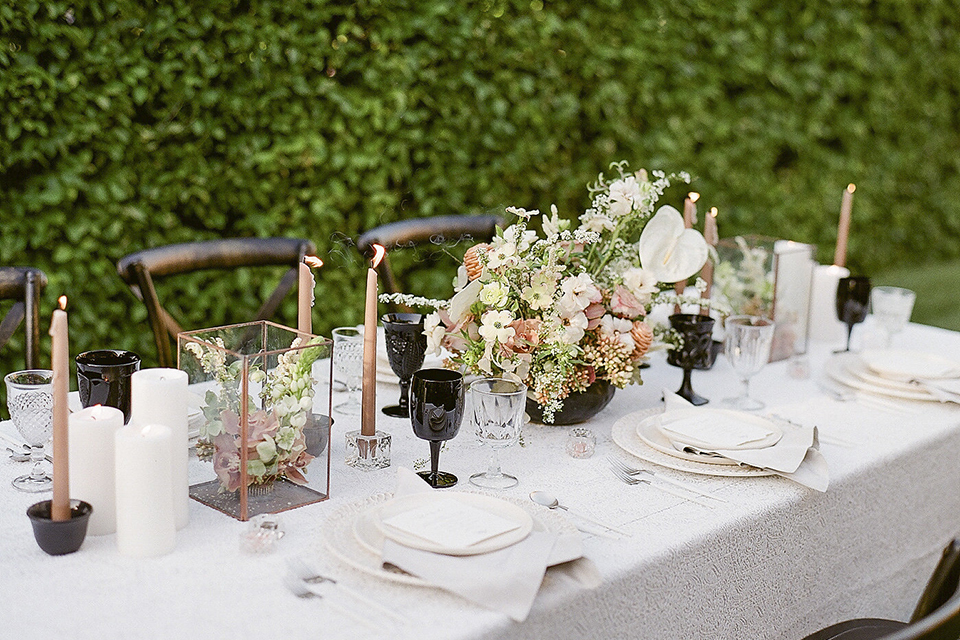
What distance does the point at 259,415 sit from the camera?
1347 millimetres

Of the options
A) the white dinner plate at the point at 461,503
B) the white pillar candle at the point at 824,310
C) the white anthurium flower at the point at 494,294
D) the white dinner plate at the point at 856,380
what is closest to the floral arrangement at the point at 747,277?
the white dinner plate at the point at 856,380

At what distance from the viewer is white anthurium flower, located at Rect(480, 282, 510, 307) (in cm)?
159

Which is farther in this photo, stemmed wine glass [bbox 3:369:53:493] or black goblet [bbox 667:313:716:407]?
black goblet [bbox 667:313:716:407]

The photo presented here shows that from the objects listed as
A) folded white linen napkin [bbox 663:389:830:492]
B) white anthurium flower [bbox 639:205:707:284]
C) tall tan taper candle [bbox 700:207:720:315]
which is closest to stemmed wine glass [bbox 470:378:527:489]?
folded white linen napkin [bbox 663:389:830:492]

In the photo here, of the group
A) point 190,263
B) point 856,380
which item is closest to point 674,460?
point 856,380

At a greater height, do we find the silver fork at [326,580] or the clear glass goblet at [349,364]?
the clear glass goblet at [349,364]

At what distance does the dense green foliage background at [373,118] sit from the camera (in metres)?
2.85

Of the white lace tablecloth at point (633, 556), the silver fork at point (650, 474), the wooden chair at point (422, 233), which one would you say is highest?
the wooden chair at point (422, 233)

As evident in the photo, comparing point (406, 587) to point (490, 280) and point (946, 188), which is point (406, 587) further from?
point (946, 188)

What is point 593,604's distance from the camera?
1.21 metres

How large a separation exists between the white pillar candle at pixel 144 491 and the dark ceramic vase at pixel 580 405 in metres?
0.71

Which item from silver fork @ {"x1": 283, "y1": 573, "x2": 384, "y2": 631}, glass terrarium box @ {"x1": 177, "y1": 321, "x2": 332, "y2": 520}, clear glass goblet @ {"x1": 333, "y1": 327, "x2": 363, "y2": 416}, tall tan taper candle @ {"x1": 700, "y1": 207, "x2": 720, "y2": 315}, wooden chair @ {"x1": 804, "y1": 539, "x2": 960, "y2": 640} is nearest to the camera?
wooden chair @ {"x1": 804, "y1": 539, "x2": 960, "y2": 640}

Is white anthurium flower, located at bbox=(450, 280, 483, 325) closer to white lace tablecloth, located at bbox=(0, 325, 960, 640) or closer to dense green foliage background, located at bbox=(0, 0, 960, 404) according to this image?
white lace tablecloth, located at bbox=(0, 325, 960, 640)

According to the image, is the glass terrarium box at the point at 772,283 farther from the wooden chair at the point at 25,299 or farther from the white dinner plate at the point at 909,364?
the wooden chair at the point at 25,299
